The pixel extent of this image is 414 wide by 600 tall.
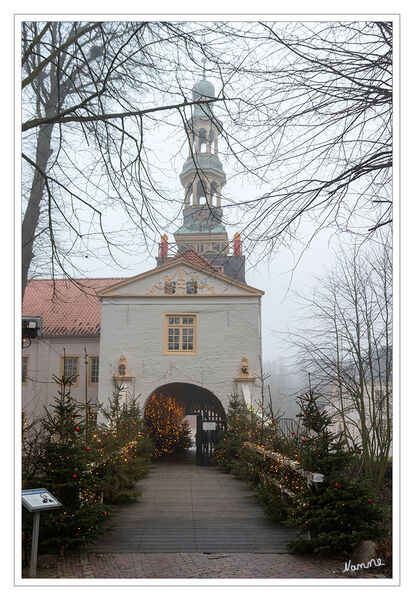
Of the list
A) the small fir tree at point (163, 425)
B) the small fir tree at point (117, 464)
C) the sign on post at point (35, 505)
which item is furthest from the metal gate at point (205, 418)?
the sign on post at point (35, 505)

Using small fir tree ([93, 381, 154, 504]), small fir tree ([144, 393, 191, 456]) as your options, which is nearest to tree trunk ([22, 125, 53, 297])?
small fir tree ([93, 381, 154, 504])

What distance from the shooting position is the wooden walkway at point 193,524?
410cm

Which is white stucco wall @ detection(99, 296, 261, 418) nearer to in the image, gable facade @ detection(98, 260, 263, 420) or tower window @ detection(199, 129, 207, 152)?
gable facade @ detection(98, 260, 263, 420)

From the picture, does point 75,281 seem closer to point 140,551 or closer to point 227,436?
point 140,551

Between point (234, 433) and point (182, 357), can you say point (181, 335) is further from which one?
point (234, 433)

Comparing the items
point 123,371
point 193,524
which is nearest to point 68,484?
point 193,524

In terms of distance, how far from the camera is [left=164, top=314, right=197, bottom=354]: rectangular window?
11.8 m

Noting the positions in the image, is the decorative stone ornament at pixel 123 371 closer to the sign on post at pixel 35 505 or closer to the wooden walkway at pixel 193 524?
the wooden walkway at pixel 193 524

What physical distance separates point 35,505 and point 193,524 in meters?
2.19

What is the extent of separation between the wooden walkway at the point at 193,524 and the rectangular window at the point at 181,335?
169 inches

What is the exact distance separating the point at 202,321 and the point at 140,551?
7840mm

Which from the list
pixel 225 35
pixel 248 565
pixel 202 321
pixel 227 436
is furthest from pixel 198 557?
pixel 202 321

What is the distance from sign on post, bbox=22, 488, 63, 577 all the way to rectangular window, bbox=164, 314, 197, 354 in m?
8.44
